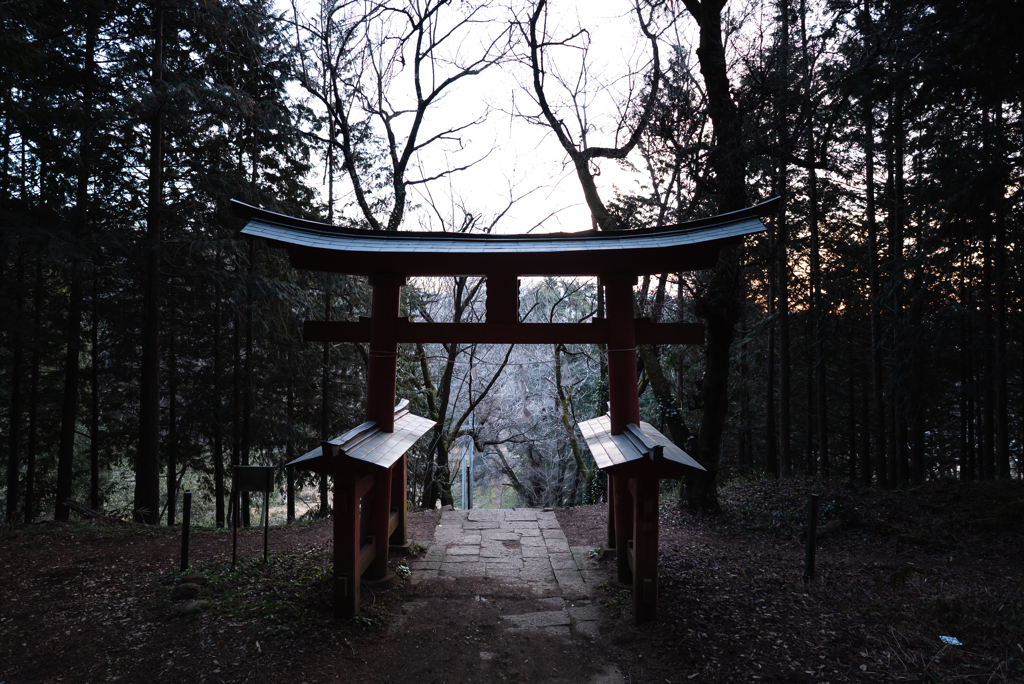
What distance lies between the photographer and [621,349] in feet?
16.4

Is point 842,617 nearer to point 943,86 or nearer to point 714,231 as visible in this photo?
point 714,231

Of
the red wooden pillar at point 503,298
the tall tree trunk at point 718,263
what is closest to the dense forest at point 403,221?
the tall tree trunk at point 718,263

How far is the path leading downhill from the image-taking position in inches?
142

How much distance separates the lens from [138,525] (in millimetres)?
7473

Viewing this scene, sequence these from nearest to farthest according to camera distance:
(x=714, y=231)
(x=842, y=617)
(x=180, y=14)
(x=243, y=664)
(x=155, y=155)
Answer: (x=243, y=664)
(x=842, y=617)
(x=714, y=231)
(x=155, y=155)
(x=180, y=14)

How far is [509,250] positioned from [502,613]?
305 centimetres

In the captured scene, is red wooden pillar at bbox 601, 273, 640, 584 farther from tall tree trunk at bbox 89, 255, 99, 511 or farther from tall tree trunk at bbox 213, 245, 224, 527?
tall tree trunk at bbox 89, 255, 99, 511

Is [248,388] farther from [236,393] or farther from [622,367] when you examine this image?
[622,367]

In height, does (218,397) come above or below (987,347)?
below

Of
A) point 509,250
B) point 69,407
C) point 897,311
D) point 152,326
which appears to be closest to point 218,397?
point 69,407

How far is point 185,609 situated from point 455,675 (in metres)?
2.26

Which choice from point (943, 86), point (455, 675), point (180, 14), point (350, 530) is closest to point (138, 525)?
point (350, 530)

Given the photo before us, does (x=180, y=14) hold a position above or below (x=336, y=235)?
above

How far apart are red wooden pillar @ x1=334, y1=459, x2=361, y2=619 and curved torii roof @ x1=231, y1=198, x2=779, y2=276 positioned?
1980 millimetres
